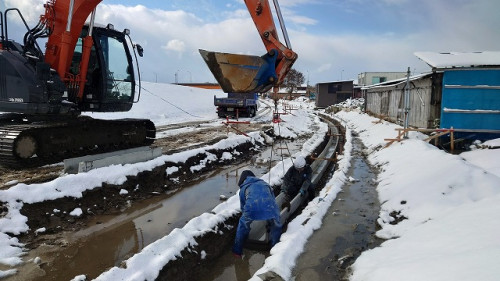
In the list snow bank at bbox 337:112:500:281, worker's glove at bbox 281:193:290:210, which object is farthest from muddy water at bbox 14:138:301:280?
snow bank at bbox 337:112:500:281

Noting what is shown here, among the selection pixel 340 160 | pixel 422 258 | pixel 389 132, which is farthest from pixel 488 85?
pixel 422 258

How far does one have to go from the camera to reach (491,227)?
4043mm

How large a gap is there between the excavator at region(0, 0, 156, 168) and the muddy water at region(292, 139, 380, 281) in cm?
583

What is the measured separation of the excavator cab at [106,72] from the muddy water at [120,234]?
2938 millimetres

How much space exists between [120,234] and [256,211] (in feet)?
7.14

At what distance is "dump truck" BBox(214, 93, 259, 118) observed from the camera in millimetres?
23953

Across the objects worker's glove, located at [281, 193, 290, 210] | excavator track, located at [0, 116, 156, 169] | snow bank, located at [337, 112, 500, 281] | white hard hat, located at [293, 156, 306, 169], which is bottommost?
worker's glove, located at [281, 193, 290, 210]

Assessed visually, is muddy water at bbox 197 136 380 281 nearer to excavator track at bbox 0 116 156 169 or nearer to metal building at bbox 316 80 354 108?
excavator track at bbox 0 116 156 169

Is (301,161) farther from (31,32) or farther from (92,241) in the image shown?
(31,32)

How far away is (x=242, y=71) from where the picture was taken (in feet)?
18.8

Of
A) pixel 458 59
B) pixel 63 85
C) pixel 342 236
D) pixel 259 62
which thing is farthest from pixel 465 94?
pixel 63 85

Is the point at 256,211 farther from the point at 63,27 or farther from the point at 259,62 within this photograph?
the point at 63,27

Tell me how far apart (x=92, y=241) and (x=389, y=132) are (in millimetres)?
13314

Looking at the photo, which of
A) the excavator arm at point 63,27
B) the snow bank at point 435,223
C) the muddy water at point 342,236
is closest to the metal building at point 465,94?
the snow bank at point 435,223
